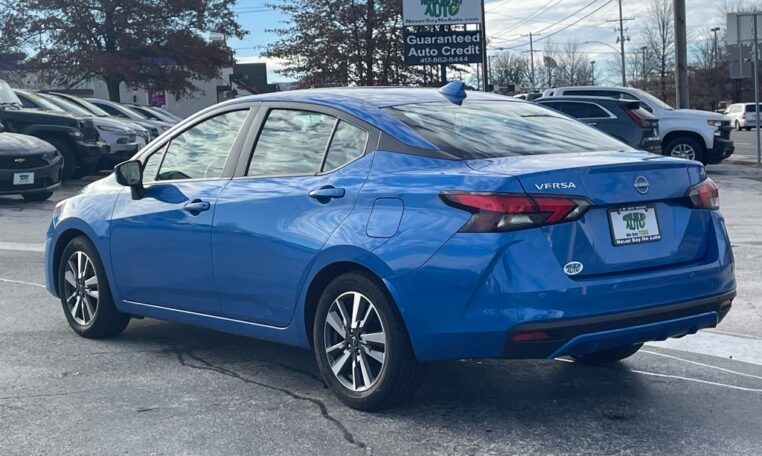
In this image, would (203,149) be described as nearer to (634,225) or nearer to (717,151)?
(634,225)

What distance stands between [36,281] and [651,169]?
6.14 m

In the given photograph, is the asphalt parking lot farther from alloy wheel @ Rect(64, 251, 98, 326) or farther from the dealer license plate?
the dealer license plate

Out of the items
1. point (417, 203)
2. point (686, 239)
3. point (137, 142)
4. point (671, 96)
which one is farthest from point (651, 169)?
point (671, 96)

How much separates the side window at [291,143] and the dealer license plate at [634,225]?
5.18 feet

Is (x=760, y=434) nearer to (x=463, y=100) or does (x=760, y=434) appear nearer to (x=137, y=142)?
(x=463, y=100)

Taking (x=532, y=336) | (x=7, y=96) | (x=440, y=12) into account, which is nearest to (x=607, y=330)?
(x=532, y=336)

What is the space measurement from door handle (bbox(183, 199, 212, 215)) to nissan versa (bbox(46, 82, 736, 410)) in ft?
0.05

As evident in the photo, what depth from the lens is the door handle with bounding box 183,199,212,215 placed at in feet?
18.7

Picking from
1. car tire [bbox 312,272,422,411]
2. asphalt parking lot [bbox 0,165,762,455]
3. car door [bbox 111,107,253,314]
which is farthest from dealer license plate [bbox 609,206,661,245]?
car door [bbox 111,107,253,314]

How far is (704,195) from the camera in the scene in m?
4.95

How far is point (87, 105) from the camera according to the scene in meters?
22.3

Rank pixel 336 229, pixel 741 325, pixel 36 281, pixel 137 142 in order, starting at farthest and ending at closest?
pixel 137 142 → pixel 36 281 → pixel 741 325 → pixel 336 229

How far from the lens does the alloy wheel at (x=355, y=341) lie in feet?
15.9

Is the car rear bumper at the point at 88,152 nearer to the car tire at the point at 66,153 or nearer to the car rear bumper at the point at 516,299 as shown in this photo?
the car tire at the point at 66,153
